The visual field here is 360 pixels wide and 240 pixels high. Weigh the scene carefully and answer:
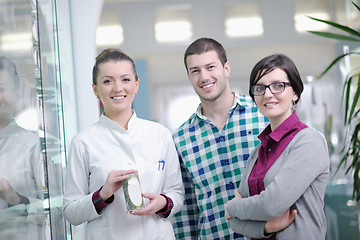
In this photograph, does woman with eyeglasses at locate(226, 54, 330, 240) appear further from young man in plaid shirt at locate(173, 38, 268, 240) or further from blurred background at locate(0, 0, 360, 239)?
blurred background at locate(0, 0, 360, 239)

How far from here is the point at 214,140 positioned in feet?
6.96

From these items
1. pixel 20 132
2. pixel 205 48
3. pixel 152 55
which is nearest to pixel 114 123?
pixel 20 132

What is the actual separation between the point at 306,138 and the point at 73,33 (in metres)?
1.70

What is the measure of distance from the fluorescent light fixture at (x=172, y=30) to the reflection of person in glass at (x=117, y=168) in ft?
18.0

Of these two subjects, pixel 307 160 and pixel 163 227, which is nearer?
pixel 307 160

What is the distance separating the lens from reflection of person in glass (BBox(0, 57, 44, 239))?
4.05ft

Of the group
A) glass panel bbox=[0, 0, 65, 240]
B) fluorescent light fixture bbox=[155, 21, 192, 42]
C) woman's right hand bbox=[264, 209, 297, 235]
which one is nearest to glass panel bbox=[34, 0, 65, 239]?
glass panel bbox=[0, 0, 65, 240]

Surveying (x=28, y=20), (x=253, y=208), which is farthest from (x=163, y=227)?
(x=28, y=20)

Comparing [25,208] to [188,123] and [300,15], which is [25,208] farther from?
[300,15]

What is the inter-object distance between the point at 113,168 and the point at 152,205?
0.69 ft

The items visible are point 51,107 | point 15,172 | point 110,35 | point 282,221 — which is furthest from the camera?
point 110,35

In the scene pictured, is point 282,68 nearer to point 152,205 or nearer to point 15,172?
point 152,205

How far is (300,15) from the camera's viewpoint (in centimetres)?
723

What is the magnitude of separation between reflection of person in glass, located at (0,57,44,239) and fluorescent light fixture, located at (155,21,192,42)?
5768mm
